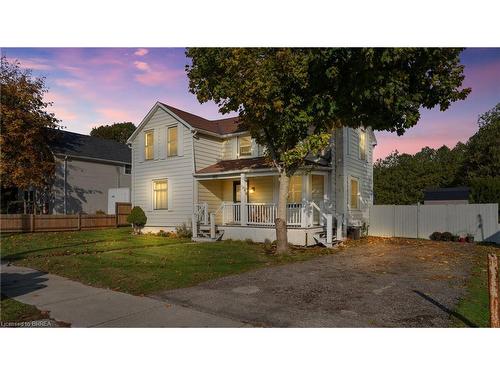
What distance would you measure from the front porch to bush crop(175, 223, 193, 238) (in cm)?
95

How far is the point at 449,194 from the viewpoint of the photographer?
25.7 meters

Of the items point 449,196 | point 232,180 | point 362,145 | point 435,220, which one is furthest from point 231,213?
point 449,196

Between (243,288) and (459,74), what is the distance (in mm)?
8038

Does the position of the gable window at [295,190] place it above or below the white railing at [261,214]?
above

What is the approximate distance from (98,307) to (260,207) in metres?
10.6

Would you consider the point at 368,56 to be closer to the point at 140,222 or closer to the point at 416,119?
the point at 416,119

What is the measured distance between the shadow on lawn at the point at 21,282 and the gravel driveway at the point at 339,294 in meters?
2.90

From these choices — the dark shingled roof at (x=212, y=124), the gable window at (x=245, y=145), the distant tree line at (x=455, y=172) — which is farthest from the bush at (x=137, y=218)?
the distant tree line at (x=455, y=172)

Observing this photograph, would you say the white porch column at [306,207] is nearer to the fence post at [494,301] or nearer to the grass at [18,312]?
the fence post at [494,301]

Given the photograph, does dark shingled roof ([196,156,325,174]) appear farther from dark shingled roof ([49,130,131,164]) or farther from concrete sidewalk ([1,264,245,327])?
dark shingled roof ([49,130,131,164])

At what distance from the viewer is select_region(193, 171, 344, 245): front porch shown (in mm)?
14917

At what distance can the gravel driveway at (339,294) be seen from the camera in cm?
575

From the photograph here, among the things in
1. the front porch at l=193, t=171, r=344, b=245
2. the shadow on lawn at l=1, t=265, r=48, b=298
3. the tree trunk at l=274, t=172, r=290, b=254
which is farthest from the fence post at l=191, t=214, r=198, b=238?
the shadow on lawn at l=1, t=265, r=48, b=298

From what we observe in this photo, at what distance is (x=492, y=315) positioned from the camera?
505 centimetres
